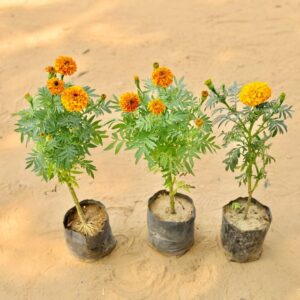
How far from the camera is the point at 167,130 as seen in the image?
2980mm

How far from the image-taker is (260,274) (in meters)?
3.58

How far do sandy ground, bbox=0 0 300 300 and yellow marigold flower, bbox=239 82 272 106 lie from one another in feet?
4.96

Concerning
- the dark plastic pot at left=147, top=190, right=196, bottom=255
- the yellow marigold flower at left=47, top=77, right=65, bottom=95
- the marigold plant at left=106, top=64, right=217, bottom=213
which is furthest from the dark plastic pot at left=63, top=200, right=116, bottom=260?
the yellow marigold flower at left=47, top=77, right=65, bottom=95

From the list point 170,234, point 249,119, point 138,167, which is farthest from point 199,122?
point 138,167

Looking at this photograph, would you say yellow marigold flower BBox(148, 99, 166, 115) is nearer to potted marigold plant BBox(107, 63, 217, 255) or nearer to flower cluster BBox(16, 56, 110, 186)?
potted marigold plant BBox(107, 63, 217, 255)

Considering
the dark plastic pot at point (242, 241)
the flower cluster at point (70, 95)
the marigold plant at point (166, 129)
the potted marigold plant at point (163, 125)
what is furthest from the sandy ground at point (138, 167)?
the flower cluster at point (70, 95)

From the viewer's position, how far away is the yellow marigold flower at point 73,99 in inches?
104

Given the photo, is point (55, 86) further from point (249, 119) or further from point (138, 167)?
point (138, 167)

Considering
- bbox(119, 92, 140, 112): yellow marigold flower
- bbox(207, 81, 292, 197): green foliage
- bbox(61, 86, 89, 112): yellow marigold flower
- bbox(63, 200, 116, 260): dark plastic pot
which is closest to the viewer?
bbox(61, 86, 89, 112): yellow marigold flower

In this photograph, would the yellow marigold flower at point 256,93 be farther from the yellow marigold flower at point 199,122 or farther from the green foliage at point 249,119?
the yellow marigold flower at point 199,122

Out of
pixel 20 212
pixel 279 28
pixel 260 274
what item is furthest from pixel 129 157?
pixel 279 28

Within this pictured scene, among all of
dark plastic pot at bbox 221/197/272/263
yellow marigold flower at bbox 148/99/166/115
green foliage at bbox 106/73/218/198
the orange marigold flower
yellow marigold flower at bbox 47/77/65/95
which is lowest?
dark plastic pot at bbox 221/197/272/263

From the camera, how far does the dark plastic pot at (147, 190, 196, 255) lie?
3.55m

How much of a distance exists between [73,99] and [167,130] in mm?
671
